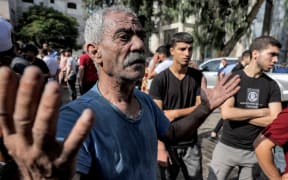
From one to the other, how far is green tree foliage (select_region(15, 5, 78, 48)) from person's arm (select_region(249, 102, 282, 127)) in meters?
45.5

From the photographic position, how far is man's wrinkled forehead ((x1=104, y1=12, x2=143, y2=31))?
4.84 ft

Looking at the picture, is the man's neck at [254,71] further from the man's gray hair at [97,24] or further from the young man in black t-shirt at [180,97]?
the man's gray hair at [97,24]

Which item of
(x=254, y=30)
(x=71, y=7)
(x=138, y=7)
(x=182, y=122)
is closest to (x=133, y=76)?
(x=182, y=122)

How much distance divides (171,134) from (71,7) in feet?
212

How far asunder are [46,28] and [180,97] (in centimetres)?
4604

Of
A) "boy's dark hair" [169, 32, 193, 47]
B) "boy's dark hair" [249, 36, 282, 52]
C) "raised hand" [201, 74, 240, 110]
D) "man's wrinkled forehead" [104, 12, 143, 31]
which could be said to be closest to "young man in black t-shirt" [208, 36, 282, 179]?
"boy's dark hair" [249, 36, 282, 52]

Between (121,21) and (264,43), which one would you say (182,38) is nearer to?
(264,43)

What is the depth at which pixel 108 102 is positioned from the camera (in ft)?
4.81

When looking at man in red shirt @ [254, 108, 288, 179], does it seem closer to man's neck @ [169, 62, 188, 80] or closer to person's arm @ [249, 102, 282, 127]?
person's arm @ [249, 102, 282, 127]

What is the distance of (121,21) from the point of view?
1484 mm

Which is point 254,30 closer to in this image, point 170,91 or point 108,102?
point 170,91

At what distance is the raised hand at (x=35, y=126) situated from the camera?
2.47 feet

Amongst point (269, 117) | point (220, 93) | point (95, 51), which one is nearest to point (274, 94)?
point (269, 117)

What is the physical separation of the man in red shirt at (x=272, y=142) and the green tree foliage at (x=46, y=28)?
1819 inches
